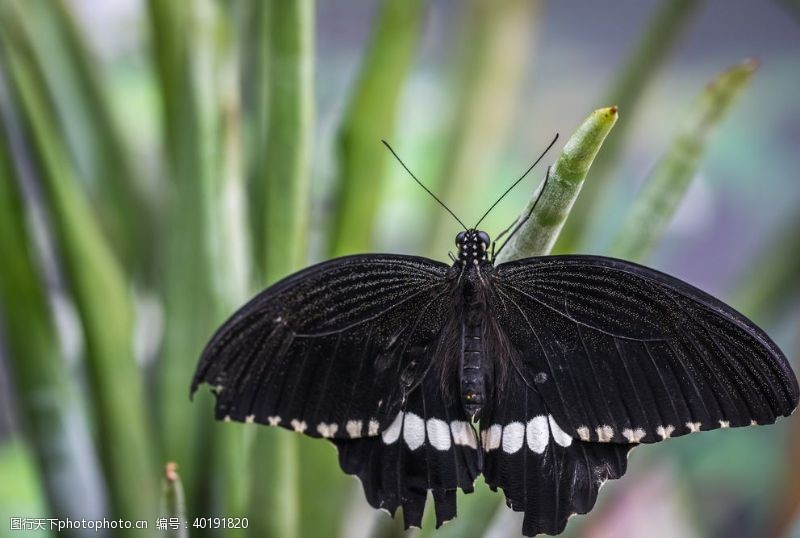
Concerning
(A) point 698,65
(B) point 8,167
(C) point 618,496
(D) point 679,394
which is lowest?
(C) point 618,496

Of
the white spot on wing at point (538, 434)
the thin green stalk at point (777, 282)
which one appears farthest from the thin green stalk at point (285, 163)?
the thin green stalk at point (777, 282)

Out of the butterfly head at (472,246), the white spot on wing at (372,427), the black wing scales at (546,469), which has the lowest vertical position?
the black wing scales at (546,469)

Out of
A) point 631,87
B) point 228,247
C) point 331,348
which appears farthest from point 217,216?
point 631,87

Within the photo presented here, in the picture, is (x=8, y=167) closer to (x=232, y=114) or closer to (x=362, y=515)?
(x=232, y=114)

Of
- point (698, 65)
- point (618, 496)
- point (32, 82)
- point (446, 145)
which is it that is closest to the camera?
point (32, 82)

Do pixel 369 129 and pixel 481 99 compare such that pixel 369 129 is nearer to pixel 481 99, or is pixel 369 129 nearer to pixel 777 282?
pixel 481 99

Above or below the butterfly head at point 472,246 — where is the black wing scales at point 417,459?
below

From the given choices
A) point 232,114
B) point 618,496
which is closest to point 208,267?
point 232,114

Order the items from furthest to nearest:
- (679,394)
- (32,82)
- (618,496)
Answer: (618,496), (32,82), (679,394)

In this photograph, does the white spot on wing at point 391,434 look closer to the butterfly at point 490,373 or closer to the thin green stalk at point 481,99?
the butterfly at point 490,373
